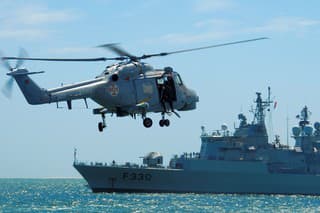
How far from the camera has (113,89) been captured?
102 ft

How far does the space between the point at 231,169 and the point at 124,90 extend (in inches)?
1844

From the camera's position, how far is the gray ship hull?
253ft

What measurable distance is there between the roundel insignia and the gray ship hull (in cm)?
4611

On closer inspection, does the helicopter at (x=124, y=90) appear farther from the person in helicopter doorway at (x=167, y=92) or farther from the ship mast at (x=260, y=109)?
the ship mast at (x=260, y=109)

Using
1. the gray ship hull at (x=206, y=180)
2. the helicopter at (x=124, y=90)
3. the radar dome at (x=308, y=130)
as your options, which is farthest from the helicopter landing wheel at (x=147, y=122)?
the radar dome at (x=308, y=130)

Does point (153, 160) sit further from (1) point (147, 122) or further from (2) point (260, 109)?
(1) point (147, 122)

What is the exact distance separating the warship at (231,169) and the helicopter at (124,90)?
44.4 metres

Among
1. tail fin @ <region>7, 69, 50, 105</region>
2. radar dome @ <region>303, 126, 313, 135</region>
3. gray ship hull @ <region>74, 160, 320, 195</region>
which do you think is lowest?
gray ship hull @ <region>74, 160, 320, 195</region>

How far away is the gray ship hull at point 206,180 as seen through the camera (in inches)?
3036

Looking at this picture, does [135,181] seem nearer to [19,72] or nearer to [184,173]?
[184,173]

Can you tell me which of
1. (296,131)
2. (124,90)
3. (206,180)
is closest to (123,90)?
(124,90)

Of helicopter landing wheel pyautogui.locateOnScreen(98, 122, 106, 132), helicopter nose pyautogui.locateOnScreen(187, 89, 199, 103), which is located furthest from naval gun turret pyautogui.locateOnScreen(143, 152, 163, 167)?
helicopter landing wheel pyautogui.locateOnScreen(98, 122, 106, 132)

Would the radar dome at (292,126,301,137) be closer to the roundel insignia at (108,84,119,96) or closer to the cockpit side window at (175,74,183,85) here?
the cockpit side window at (175,74,183,85)

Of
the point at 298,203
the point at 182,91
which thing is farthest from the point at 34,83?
the point at 298,203
